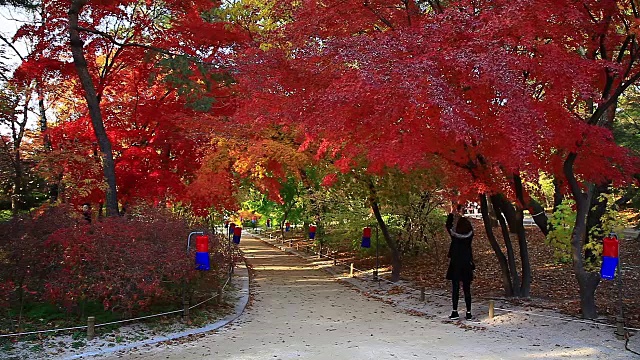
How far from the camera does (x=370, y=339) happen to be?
23.0ft

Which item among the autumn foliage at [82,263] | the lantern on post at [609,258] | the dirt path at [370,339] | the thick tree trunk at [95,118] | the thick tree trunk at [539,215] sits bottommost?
the dirt path at [370,339]

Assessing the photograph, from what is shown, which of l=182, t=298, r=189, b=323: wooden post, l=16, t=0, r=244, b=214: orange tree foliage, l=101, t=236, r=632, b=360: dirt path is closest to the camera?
l=101, t=236, r=632, b=360: dirt path

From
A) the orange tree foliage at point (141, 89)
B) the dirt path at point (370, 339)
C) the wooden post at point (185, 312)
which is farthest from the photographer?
the orange tree foliage at point (141, 89)

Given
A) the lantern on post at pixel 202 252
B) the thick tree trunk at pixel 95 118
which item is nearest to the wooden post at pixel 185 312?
the lantern on post at pixel 202 252

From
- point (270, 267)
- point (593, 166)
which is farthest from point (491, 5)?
point (270, 267)

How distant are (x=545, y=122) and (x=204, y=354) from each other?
18.0 feet

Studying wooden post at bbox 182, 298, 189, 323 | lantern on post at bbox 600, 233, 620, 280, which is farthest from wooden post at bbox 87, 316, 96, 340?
lantern on post at bbox 600, 233, 620, 280

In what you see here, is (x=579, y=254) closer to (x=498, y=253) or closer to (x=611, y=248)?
(x=611, y=248)

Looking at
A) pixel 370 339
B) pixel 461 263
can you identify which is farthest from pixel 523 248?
pixel 370 339

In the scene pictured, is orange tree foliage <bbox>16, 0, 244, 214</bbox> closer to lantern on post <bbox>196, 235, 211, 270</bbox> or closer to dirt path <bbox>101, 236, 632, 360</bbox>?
lantern on post <bbox>196, 235, 211, 270</bbox>

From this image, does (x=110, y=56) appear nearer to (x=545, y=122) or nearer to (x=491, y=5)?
(x=491, y=5)

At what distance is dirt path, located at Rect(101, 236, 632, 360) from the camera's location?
20.2 ft

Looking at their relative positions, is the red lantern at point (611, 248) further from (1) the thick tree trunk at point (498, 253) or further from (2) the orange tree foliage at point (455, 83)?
(1) the thick tree trunk at point (498, 253)

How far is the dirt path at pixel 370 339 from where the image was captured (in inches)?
243
